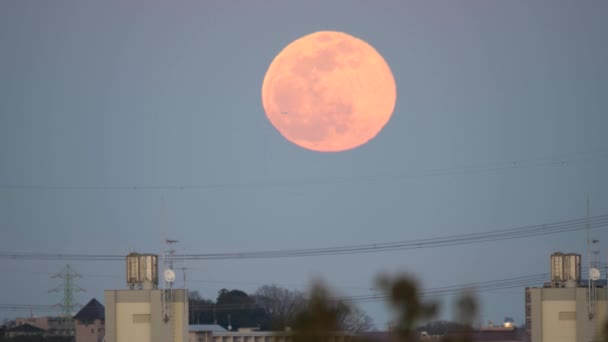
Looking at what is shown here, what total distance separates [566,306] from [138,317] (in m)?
28.3

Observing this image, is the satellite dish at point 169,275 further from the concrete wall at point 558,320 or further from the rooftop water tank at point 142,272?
the concrete wall at point 558,320

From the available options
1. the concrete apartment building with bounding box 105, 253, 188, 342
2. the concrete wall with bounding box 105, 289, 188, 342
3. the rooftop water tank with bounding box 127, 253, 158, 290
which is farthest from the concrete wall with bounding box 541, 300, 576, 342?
the rooftop water tank with bounding box 127, 253, 158, 290

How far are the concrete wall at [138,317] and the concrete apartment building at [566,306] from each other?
24056mm

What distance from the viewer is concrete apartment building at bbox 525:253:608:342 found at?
90562mm

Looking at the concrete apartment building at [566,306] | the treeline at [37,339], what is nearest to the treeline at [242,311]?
the treeline at [37,339]

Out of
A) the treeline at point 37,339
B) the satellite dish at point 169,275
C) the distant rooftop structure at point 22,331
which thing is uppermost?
the satellite dish at point 169,275

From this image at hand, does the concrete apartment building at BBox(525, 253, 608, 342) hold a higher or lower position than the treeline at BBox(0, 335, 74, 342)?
higher

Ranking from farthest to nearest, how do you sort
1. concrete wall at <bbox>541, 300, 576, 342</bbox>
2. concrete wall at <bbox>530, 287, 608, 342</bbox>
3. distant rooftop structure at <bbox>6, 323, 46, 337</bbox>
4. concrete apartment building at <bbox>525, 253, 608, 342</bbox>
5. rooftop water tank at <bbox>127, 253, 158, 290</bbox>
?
distant rooftop structure at <bbox>6, 323, 46, 337</bbox>
concrete wall at <bbox>541, 300, 576, 342</bbox>
concrete wall at <bbox>530, 287, 608, 342</bbox>
concrete apartment building at <bbox>525, 253, 608, 342</bbox>
rooftop water tank at <bbox>127, 253, 158, 290</bbox>

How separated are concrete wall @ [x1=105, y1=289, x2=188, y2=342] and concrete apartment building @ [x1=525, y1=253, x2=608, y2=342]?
24056 mm

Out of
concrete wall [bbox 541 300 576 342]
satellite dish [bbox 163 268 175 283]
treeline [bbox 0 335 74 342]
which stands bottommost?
treeline [bbox 0 335 74 342]

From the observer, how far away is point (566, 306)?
92000 mm

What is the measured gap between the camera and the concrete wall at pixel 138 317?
8675 cm

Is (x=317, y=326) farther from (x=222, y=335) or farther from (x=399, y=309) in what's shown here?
(x=222, y=335)

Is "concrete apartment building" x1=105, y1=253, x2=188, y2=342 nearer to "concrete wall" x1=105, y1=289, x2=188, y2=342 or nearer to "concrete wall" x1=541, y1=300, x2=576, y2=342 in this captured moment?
"concrete wall" x1=105, y1=289, x2=188, y2=342
